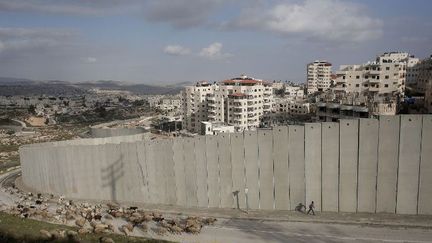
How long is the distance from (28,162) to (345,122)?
107 ft

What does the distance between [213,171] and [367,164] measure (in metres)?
10.0

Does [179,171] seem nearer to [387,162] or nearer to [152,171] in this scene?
[152,171]

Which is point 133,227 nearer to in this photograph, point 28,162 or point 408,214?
point 408,214

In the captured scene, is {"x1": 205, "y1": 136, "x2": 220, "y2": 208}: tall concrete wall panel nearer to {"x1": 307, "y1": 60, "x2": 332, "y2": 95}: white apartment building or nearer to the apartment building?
the apartment building

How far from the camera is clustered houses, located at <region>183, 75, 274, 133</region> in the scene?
76375 millimetres

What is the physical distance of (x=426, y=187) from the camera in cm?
2106

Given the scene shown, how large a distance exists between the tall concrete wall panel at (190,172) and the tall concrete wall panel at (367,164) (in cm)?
1109

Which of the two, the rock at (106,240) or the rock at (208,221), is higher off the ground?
the rock at (106,240)

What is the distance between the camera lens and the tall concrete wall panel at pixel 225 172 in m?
25.4

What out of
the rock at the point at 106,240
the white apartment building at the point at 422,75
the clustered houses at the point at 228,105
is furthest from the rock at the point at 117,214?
the white apartment building at the point at 422,75

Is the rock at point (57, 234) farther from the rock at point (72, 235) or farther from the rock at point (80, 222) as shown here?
the rock at point (80, 222)

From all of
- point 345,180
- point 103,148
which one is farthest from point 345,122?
point 103,148

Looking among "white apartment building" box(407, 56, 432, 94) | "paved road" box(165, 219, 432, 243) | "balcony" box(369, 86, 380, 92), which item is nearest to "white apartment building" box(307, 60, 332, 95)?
"white apartment building" box(407, 56, 432, 94)

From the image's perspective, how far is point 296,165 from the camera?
23.3 metres
